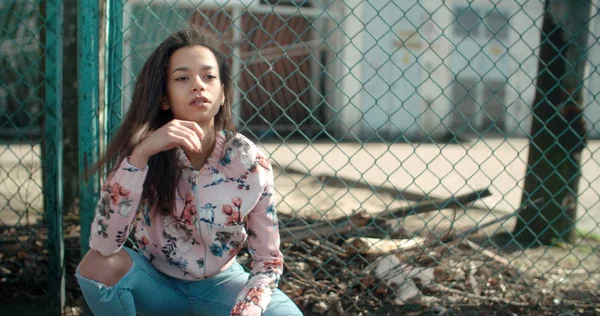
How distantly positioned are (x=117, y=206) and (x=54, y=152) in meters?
0.95

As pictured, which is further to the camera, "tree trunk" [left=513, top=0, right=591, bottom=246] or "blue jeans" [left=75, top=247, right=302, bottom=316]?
"tree trunk" [left=513, top=0, right=591, bottom=246]

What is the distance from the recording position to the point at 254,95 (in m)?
12.3

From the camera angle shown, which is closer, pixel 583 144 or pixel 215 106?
pixel 215 106

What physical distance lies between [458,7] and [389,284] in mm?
10689

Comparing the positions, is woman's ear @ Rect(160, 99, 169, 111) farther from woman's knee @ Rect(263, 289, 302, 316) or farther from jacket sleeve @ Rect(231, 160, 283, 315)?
woman's knee @ Rect(263, 289, 302, 316)

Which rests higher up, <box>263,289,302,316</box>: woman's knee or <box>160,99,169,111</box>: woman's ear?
<box>160,99,169,111</box>: woman's ear

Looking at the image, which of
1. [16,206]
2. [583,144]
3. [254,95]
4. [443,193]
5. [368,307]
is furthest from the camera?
[254,95]

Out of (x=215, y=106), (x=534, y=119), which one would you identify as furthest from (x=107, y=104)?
(x=534, y=119)

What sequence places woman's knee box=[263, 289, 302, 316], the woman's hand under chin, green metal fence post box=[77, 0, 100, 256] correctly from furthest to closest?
green metal fence post box=[77, 0, 100, 256] < woman's knee box=[263, 289, 302, 316] < the woman's hand under chin

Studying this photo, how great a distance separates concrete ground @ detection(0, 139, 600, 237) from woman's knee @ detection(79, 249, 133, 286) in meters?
0.97

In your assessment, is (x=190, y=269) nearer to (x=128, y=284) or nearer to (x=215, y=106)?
(x=128, y=284)

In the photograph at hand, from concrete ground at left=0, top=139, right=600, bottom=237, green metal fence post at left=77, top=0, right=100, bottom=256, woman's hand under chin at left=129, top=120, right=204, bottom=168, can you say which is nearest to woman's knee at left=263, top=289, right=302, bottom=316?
woman's hand under chin at left=129, top=120, right=204, bottom=168

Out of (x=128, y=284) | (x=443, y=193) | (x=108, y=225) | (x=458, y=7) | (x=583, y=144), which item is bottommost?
(x=443, y=193)

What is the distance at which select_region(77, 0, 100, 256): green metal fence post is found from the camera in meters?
2.33
